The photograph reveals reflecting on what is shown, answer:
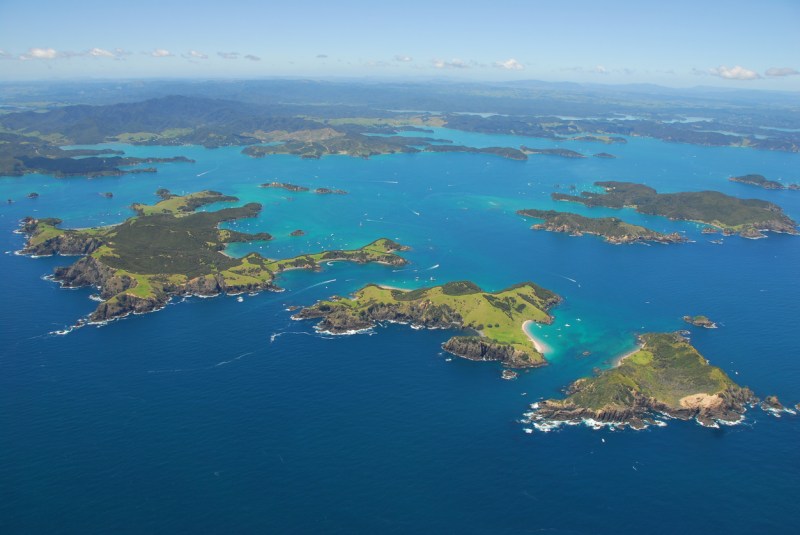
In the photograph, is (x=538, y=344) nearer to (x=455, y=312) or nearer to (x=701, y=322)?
(x=455, y=312)

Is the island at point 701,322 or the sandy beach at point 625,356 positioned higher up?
the island at point 701,322

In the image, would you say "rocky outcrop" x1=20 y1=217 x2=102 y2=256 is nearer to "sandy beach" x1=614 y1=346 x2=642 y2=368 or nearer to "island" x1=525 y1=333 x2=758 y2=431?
"island" x1=525 y1=333 x2=758 y2=431

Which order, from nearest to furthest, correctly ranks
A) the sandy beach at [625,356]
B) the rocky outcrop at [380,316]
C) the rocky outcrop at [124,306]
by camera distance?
the sandy beach at [625,356] < the rocky outcrop at [380,316] < the rocky outcrop at [124,306]

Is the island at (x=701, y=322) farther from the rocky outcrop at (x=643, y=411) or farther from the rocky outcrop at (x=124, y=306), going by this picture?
the rocky outcrop at (x=124, y=306)

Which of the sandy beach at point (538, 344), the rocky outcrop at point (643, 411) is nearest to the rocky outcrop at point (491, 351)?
the sandy beach at point (538, 344)

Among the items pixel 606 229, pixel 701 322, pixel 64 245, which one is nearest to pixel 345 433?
pixel 701 322

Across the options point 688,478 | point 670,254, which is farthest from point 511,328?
point 670,254
